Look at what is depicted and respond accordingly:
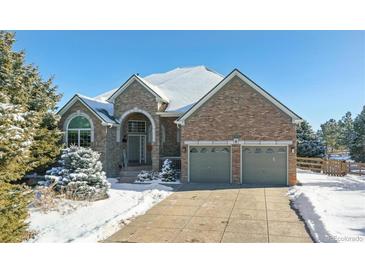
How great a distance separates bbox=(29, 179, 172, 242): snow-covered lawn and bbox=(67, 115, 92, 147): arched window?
5278 mm

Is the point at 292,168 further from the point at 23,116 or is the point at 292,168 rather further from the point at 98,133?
the point at 23,116

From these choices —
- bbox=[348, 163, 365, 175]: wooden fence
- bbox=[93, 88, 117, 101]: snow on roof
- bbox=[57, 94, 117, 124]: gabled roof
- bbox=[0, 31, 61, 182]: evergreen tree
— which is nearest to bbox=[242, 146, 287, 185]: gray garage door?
bbox=[57, 94, 117, 124]: gabled roof

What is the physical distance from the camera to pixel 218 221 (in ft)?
24.2

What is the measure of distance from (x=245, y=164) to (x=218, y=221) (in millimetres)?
6517

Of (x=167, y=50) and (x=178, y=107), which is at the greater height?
(x=167, y=50)

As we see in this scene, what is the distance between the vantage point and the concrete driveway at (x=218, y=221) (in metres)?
6.14

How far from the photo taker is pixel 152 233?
6.44 metres

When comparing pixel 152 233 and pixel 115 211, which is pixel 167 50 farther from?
pixel 152 233

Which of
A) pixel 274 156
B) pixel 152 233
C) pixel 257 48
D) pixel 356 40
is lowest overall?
pixel 152 233

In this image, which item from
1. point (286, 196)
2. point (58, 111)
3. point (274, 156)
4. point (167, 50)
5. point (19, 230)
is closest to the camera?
point (19, 230)

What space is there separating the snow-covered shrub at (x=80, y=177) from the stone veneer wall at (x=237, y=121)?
4800 millimetres

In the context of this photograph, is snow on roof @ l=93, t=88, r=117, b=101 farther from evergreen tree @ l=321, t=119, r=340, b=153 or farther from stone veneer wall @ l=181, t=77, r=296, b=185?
evergreen tree @ l=321, t=119, r=340, b=153
